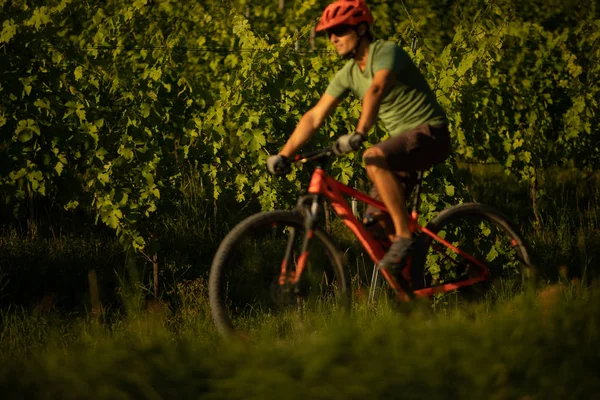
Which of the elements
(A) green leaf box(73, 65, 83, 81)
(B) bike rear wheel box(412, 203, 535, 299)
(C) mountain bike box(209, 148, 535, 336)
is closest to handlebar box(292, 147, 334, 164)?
(C) mountain bike box(209, 148, 535, 336)

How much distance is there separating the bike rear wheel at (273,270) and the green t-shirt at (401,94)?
2.37 feet

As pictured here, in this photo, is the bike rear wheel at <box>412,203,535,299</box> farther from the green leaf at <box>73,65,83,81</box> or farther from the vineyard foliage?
the green leaf at <box>73,65,83,81</box>

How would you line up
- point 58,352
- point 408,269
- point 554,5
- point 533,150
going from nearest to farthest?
point 58,352 < point 408,269 < point 533,150 < point 554,5

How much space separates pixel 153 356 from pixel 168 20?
6877 mm

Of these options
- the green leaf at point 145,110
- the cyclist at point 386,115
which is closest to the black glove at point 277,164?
the cyclist at point 386,115

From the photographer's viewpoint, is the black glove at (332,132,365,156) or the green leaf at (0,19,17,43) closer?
the black glove at (332,132,365,156)

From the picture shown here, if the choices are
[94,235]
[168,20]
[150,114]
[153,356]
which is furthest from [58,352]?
[168,20]

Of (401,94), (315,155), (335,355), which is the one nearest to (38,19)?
(315,155)

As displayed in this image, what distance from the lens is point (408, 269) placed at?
4086 millimetres

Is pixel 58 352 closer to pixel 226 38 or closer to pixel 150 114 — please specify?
pixel 150 114

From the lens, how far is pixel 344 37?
12.6 feet

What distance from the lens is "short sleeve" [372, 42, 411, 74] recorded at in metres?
3.70

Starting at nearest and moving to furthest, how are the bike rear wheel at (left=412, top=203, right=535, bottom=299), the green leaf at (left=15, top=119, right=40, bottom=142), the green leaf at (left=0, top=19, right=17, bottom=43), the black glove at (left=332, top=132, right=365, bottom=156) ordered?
the black glove at (left=332, top=132, right=365, bottom=156) → the bike rear wheel at (left=412, top=203, right=535, bottom=299) → the green leaf at (left=0, top=19, right=17, bottom=43) → the green leaf at (left=15, top=119, right=40, bottom=142)

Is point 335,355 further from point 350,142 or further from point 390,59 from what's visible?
point 390,59
